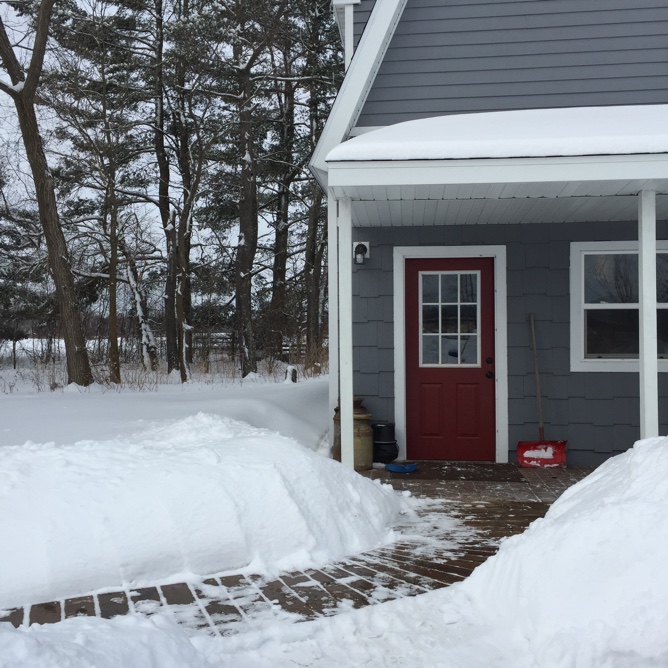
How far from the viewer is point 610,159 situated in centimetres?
494

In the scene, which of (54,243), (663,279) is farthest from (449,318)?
(54,243)

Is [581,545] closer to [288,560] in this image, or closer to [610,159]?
[288,560]

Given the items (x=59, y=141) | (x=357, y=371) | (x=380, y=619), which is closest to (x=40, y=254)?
(x=59, y=141)

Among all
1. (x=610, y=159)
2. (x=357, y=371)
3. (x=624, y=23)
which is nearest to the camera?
(x=610, y=159)

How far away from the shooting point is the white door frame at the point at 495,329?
6973 millimetres

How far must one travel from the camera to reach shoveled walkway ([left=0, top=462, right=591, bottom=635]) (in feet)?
10.2

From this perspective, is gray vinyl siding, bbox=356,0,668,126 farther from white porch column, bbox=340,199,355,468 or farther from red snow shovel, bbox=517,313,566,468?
red snow shovel, bbox=517,313,566,468

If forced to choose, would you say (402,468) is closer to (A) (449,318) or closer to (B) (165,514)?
(A) (449,318)

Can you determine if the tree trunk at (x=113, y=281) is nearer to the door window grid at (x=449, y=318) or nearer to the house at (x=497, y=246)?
the house at (x=497, y=246)

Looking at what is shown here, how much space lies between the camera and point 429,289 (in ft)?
23.5

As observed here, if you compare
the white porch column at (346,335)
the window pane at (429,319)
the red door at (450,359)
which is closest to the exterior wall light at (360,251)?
the red door at (450,359)

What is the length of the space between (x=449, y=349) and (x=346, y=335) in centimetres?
200

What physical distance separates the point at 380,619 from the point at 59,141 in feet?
50.4

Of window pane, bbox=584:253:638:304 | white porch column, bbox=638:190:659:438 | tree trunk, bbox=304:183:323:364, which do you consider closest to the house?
window pane, bbox=584:253:638:304
